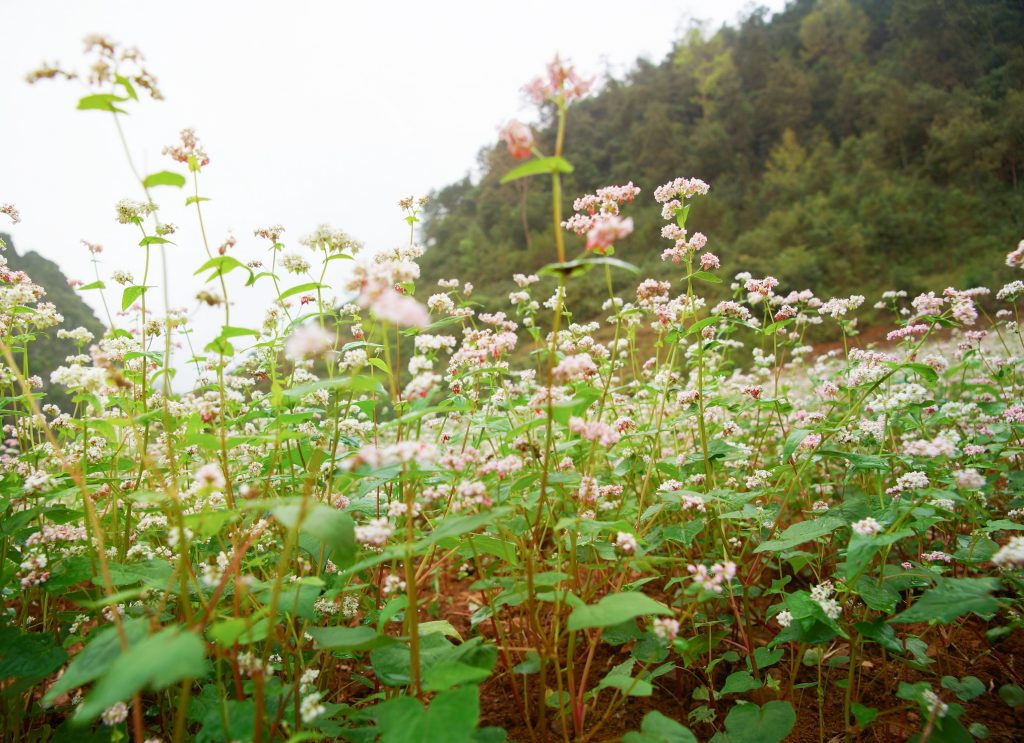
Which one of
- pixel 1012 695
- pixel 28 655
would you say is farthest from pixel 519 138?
pixel 1012 695

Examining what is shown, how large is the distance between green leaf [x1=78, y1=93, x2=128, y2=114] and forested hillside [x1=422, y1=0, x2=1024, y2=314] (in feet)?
48.0

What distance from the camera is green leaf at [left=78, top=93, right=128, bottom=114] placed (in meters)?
1.43

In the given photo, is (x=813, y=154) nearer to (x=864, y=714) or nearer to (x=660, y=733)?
(x=864, y=714)

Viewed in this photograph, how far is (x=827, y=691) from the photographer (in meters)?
2.13

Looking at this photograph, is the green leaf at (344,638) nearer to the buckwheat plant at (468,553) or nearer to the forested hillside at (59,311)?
the buckwheat plant at (468,553)

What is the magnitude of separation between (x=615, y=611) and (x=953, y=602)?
39.0 inches

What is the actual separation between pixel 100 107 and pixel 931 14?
43579mm

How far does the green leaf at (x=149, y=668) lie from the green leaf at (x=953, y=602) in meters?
1.74

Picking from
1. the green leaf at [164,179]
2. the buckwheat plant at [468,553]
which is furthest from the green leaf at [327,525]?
the green leaf at [164,179]

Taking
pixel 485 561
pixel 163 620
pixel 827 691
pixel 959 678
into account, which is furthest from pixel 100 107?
pixel 959 678

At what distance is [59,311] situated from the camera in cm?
689

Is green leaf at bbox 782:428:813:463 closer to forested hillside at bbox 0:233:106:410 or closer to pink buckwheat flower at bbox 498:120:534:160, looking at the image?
pink buckwheat flower at bbox 498:120:534:160

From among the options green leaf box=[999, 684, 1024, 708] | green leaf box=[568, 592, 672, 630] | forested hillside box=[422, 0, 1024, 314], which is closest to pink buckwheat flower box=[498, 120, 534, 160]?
green leaf box=[568, 592, 672, 630]

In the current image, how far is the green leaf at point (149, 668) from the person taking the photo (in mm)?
873
